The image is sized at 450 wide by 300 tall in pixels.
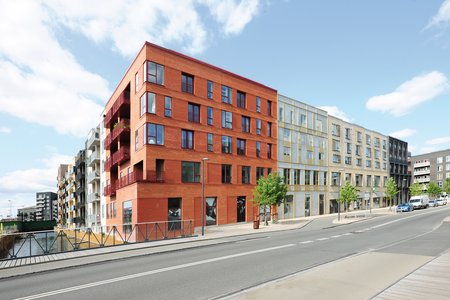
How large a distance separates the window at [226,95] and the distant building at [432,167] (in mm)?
104247

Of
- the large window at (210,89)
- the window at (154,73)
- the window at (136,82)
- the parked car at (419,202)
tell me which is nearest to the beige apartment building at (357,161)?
the parked car at (419,202)

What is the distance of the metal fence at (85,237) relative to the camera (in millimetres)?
15133

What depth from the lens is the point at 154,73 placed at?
2872 centimetres

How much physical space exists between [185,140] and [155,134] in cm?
355

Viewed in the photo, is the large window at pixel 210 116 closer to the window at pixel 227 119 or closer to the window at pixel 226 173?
the window at pixel 227 119

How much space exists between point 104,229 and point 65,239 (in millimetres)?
2655

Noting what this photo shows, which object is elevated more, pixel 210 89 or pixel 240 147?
pixel 210 89

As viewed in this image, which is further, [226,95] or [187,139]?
[226,95]

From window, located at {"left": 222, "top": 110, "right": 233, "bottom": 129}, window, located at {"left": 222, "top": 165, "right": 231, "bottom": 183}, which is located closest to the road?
window, located at {"left": 222, "top": 165, "right": 231, "bottom": 183}

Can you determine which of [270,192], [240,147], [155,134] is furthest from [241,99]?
[155,134]

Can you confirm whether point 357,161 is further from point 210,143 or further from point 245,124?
point 210,143

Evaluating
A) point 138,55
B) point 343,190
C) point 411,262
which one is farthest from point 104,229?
point 343,190

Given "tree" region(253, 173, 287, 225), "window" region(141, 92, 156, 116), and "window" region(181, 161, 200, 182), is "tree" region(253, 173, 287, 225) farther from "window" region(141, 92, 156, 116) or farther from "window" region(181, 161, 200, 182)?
"window" region(141, 92, 156, 116)

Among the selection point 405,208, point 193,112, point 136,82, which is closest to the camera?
point 136,82
